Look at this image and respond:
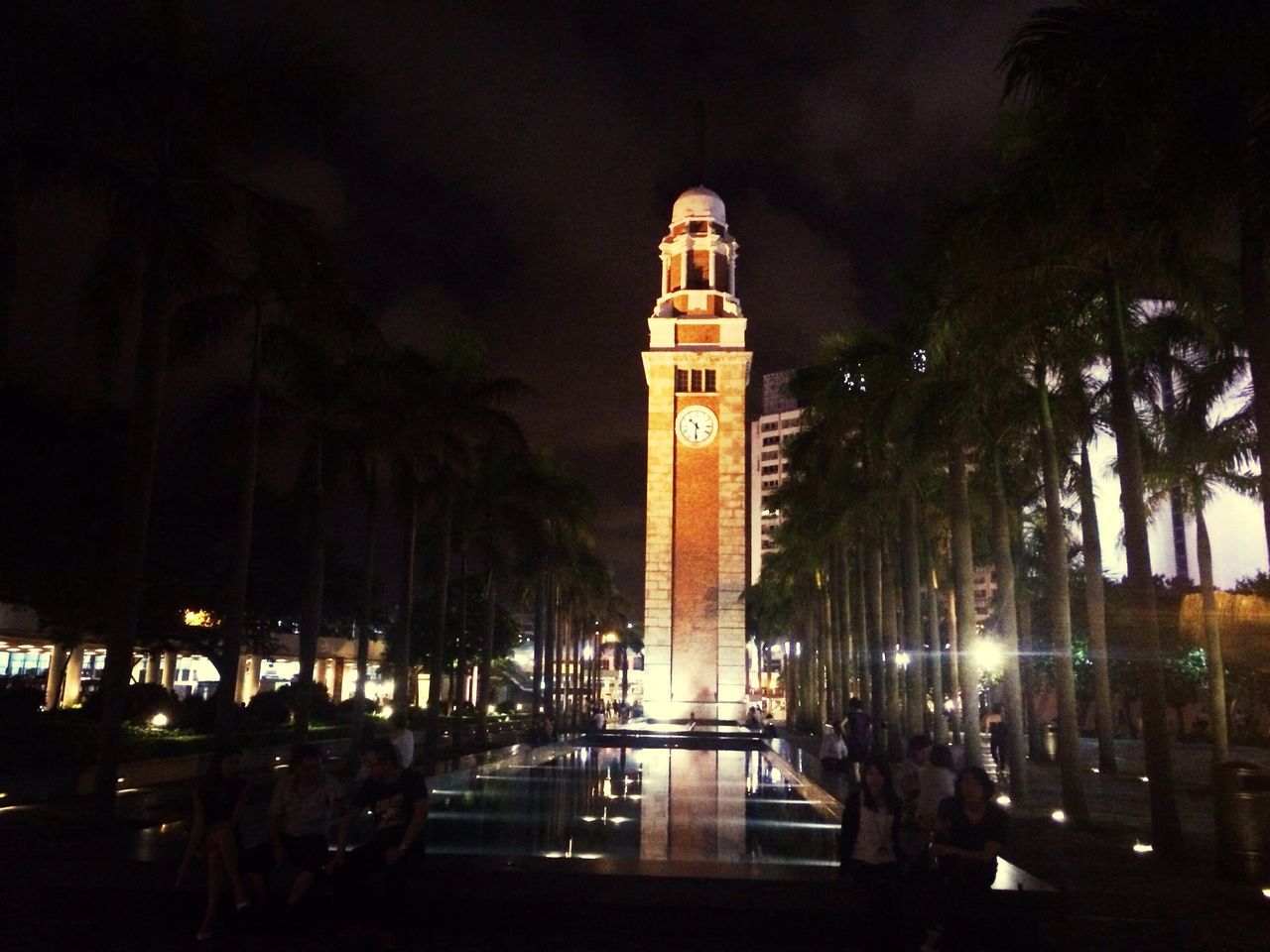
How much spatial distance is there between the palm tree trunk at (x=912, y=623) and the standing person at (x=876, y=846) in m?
19.9

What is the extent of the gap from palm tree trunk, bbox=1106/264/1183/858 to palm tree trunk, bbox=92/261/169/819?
12.3 metres

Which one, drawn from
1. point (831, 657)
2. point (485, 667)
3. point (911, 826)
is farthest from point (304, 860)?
point (831, 657)

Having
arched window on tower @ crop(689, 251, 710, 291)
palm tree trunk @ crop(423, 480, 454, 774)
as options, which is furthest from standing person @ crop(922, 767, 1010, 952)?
arched window on tower @ crop(689, 251, 710, 291)

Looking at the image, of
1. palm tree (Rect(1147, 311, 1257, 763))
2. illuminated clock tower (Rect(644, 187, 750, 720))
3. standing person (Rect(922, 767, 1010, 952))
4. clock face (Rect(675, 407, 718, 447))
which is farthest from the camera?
clock face (Rect(675, 407, 718, 447))

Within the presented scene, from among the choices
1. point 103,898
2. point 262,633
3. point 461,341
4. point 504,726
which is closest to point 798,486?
point 461,341

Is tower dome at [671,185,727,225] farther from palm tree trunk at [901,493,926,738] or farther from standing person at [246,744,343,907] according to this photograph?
standing person at [246,744,343,907]

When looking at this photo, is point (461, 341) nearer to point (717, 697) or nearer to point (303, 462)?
point (303, 462)

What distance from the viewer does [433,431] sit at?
2602 cm

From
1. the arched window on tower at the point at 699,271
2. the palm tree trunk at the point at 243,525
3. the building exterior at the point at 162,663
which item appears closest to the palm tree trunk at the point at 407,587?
the building exterior at the point at 162,663

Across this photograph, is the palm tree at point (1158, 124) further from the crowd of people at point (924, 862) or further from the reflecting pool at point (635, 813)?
the crowd of people at point (924, 862)

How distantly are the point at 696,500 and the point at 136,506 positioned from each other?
46180 millimetres

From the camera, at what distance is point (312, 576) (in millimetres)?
22000

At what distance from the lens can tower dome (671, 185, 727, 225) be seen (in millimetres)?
64125

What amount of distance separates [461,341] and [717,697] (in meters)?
34.3
